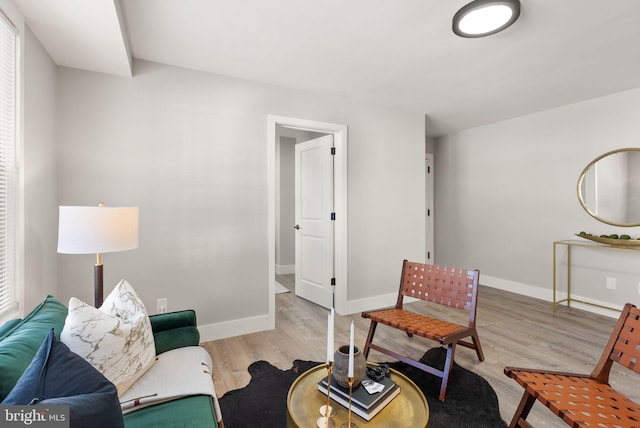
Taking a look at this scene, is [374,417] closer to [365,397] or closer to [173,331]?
[365,397]

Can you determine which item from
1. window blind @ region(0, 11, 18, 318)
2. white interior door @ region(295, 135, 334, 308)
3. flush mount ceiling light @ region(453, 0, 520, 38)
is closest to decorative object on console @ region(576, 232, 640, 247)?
flush mount ceiling light @ region(453, 0, 520, 38)

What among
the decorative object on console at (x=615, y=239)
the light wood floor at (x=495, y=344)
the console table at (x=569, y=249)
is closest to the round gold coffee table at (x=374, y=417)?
the light wood floor at (x=495, y=344)

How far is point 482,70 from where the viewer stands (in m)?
2.83

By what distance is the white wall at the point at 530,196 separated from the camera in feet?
11.5

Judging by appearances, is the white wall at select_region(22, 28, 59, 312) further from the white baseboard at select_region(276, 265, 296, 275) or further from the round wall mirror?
the round wall mirror

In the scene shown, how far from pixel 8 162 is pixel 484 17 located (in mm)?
2836

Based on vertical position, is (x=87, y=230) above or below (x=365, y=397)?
above

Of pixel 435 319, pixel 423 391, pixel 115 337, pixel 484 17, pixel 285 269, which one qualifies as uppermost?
pixel 484 17

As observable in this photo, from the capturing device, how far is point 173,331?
6.00ft

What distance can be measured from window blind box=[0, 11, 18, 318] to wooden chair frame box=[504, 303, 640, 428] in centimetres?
261

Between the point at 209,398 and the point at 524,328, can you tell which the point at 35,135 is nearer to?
the point at 209,398

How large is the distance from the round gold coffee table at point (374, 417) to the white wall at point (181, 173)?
1702mm

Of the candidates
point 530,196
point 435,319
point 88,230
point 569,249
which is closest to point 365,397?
point 435,319

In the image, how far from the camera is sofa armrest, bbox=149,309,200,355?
1.77 m
